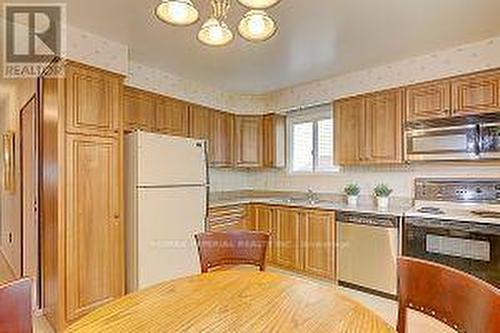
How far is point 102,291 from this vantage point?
276 cm

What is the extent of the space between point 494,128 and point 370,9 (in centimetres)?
156

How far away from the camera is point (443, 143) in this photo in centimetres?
320

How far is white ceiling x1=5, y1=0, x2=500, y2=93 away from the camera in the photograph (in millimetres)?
2381

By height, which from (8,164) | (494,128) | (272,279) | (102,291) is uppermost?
(494,128)

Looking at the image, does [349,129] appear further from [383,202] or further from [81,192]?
[81,192]

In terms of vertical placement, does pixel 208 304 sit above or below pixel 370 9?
below

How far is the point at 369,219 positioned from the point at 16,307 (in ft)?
9.90

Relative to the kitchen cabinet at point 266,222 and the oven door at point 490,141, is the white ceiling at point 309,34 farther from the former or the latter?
the kitchen cabinet at point 266,222

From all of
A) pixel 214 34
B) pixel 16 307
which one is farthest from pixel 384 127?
pixel 16 307

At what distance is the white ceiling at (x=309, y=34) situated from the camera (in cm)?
238

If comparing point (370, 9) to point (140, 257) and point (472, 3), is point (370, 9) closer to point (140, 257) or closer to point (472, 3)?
point (472, 3)

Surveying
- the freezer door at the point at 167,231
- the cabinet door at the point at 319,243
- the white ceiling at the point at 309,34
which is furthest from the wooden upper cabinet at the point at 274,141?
the freezer door at the point at 167,231

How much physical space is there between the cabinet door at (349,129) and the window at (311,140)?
0.36 meters

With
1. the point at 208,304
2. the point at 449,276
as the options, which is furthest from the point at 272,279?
the point at 449,276
